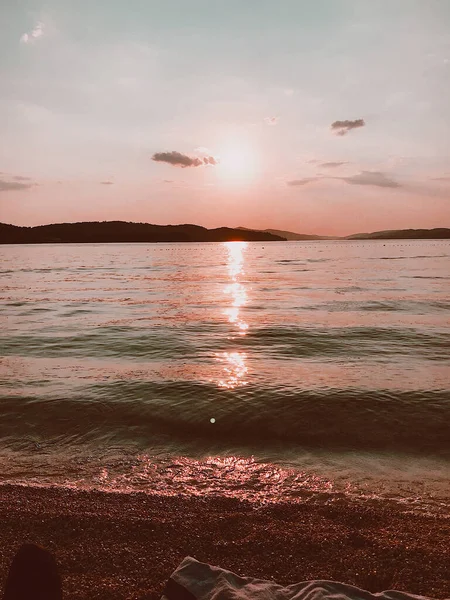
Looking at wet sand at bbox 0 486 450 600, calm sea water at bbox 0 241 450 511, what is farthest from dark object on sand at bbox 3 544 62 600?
calm sea water at bbox 0 241 450 511

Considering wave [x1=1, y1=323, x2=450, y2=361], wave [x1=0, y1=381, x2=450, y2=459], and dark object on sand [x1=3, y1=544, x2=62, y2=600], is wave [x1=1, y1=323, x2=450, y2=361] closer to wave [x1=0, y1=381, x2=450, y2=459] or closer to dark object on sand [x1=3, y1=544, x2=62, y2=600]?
wave [x1=0, y1=381, x2=450, y2=459]

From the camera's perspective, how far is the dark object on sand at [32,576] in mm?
3586

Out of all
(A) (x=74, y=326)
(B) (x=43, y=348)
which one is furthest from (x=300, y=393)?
(A) (x=74, y=326)

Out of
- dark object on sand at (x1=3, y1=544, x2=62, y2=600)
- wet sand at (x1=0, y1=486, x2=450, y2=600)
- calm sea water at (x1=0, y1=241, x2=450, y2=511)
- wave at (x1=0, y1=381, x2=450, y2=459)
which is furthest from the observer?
wave at (x1=0, y1=381, x2=450, y2=459)

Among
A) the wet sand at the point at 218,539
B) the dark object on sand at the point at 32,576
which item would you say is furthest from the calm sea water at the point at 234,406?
the dark object on sand at the point at 32,576

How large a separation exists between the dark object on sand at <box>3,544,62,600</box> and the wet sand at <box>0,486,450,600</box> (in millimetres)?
1039

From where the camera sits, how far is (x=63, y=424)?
10141 mm

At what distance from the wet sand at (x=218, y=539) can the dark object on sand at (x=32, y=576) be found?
3.41 feet

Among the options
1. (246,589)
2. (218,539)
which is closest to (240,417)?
(218,539)

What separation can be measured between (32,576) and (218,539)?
2.64m

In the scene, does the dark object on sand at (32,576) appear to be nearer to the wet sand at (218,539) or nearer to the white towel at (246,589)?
the wet sand at (218,539)

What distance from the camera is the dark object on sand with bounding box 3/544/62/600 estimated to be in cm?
359

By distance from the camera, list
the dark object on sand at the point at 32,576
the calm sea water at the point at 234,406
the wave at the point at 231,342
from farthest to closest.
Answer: the wave at the point at 231,342, the calm sea water at the point at 234,406, the dark object on sand at the point at 32,576

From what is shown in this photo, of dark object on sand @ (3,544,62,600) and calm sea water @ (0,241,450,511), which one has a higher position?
dark object on sand @ (3,544,62,600)
